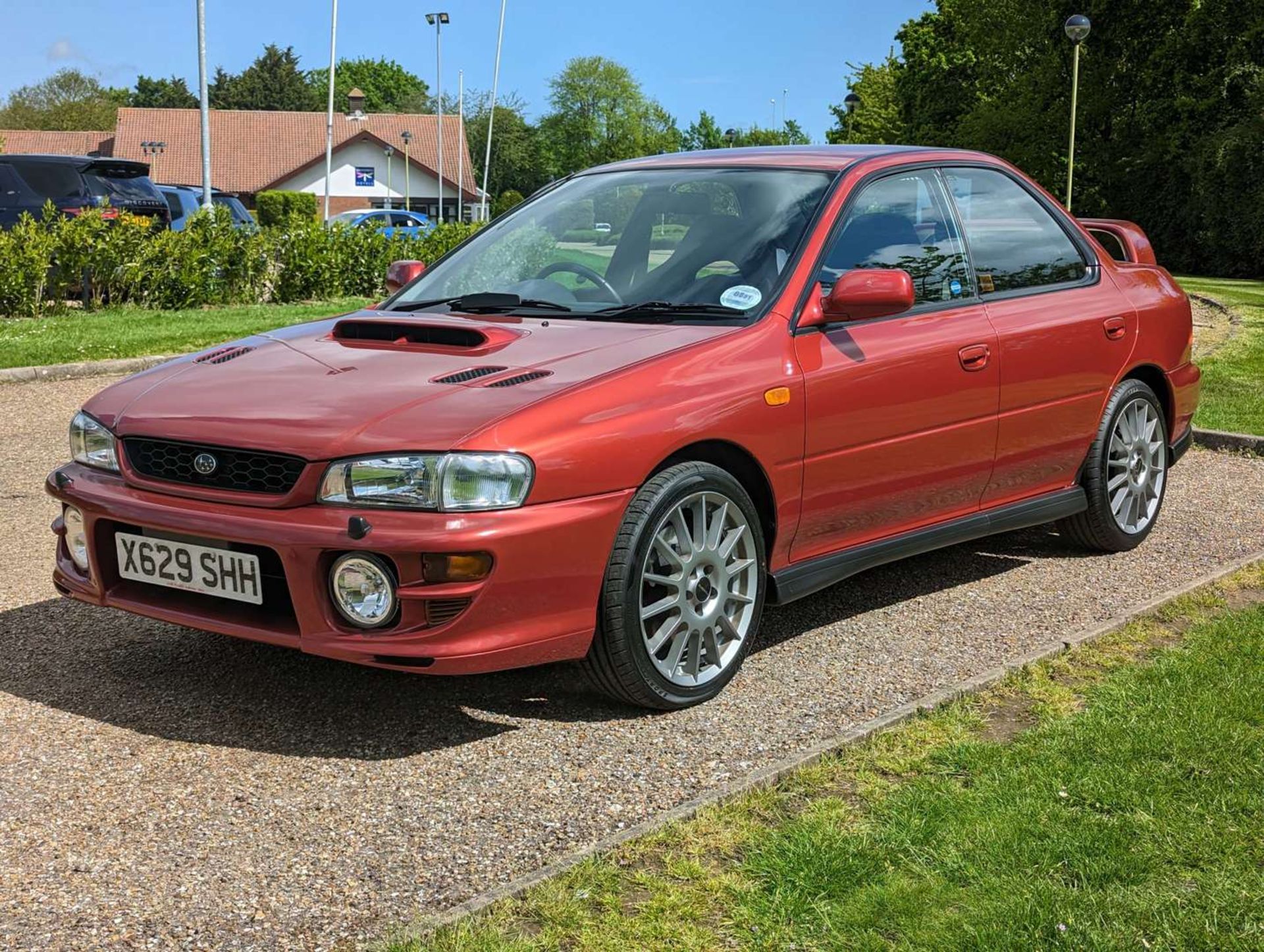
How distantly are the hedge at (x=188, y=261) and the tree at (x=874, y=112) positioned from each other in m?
32.7

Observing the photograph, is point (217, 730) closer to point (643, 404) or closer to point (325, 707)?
point (325, 707)

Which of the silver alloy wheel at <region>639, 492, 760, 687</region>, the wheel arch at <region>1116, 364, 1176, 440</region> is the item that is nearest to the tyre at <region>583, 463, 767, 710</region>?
the silver alloy wheel at <region>639, 492, 760, 687</region>

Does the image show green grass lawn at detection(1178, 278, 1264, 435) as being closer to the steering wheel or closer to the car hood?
the steering wheel

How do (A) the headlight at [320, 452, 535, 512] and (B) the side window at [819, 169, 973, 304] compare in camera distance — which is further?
(B) the side window at [819, 169, 973, 304]

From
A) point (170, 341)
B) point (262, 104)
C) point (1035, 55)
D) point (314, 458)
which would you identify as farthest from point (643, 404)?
point (262, 104)

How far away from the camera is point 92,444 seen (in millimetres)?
4426

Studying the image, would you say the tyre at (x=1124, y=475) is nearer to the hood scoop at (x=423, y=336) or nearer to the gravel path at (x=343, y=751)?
the gravel path at (x=343, y=751)

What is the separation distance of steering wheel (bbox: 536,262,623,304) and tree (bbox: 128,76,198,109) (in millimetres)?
140102

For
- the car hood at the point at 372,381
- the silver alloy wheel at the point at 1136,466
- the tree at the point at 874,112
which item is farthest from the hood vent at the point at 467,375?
the tree at the point at 874,112

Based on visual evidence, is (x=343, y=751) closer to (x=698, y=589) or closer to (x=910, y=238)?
(x=698, y=589)

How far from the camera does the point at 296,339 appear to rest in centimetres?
491

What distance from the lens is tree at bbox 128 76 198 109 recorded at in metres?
136

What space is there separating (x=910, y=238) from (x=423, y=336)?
1.89 m

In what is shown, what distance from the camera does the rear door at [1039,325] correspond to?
5.58 meters
